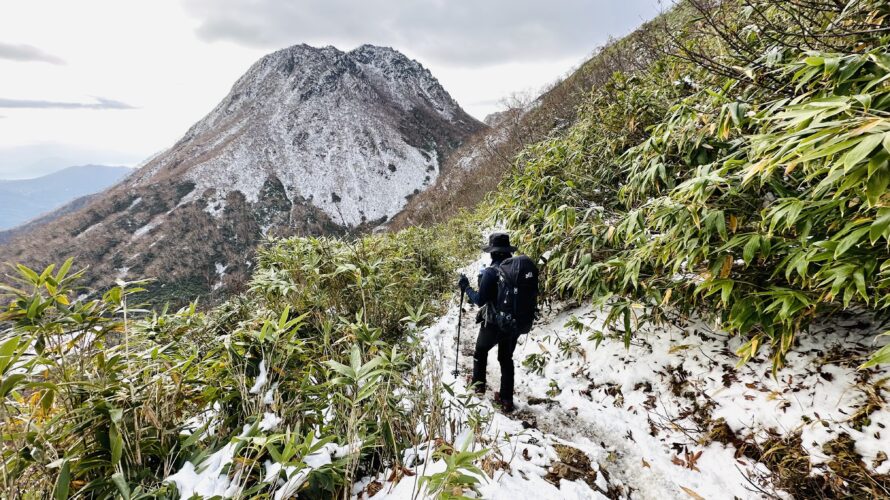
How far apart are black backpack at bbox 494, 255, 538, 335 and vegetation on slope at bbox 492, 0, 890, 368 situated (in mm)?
846

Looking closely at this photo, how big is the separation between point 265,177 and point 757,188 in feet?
182

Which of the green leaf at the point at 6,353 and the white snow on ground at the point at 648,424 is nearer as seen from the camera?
the green leaf at the point at 6,353

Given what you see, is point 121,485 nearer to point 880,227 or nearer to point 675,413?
point 880,227

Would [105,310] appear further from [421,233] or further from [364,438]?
[421,233]

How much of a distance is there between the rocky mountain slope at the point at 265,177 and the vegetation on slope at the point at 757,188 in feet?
80.5

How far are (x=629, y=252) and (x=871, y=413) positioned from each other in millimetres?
2287

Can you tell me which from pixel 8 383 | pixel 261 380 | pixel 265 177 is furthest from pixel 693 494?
pixel 265 177

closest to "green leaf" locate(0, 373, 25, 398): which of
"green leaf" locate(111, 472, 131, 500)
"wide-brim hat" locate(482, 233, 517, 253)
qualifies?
"green leaf" locate(111, 472, 131, 500)

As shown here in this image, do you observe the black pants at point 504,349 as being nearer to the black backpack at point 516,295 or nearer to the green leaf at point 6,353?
the black backpack at point 516,295

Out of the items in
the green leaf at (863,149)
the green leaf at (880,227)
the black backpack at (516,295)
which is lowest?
the black backpack at (516,295)

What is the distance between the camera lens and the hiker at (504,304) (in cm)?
405

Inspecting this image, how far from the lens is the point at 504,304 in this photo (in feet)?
13.4

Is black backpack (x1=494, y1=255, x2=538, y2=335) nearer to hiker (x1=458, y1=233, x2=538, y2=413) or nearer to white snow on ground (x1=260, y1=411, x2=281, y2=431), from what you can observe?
hiker (x1=458, y1=233, x2=538, y2=413)

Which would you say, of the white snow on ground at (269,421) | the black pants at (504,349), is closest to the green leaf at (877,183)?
the black pants at (504,349)
